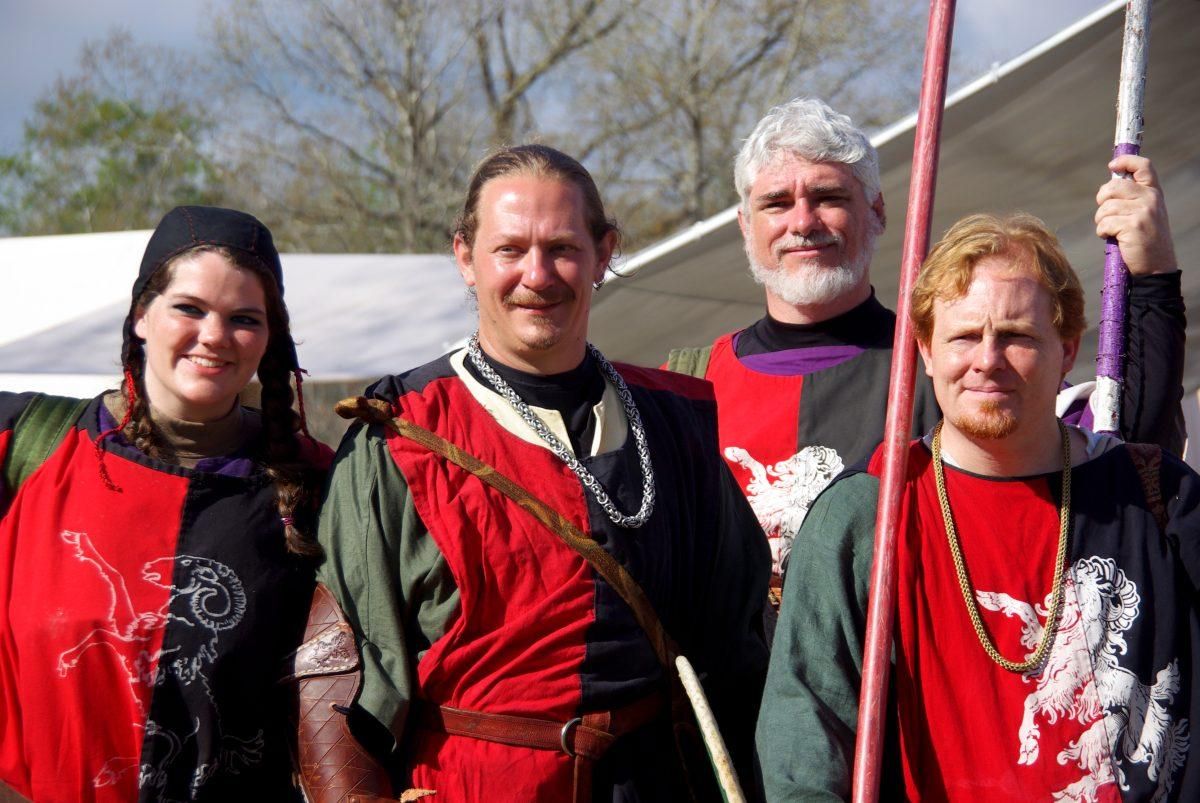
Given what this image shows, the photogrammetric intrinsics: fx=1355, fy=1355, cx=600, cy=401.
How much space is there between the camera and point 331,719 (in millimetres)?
1981

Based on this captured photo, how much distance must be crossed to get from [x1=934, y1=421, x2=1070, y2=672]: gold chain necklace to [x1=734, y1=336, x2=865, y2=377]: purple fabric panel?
0.88 meters

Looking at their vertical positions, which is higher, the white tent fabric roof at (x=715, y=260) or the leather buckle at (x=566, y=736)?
the white tent fabric roof at (x=715, y=260)

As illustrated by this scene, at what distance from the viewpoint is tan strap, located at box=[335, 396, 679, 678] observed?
2.09 meters

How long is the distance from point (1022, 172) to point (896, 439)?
98.3 inches

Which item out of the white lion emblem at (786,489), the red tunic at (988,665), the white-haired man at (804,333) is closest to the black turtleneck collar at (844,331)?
the white-haired man at (804,333)

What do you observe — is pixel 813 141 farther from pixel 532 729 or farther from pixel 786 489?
pixel 532 729

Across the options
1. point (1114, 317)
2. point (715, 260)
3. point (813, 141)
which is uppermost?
point (715, 260)

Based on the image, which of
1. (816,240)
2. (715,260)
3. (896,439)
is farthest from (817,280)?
(715,260)

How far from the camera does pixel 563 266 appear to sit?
217cm

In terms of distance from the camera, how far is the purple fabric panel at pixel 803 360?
9.14ft

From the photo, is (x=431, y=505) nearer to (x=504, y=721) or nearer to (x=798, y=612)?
(x=504, y=721)

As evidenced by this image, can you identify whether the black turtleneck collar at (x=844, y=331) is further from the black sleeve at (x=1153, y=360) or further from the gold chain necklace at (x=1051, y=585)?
the gold chain necklace at (x=1051, y=585)

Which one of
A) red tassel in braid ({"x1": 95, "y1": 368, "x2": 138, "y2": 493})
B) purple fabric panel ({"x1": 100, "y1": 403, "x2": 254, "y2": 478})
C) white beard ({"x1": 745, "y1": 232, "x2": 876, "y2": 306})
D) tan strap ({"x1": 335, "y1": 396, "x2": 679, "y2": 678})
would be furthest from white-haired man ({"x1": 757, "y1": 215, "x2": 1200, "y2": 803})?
red tassel in braid ({"x1": 95, "y1": 368, "x2": 138, "y2": 493})

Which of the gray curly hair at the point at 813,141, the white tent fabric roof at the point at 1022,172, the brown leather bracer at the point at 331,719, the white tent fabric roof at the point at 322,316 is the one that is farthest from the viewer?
the white tent fabric roof at the point at 322,316
